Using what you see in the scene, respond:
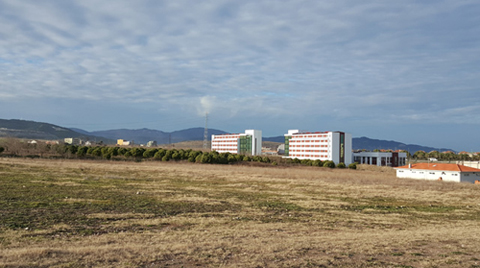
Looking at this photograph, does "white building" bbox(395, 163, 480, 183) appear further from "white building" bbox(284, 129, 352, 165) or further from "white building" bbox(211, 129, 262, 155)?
"white building" bbox(211, 129, 262, 155)

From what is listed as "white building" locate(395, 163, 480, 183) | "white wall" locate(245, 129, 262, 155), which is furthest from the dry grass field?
"white wall" locate(245, 129, 262, 155)

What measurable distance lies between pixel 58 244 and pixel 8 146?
8180cm

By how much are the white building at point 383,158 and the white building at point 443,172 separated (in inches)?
2118

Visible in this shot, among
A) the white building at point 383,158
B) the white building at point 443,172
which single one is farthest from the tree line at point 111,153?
the white building at point 383,158

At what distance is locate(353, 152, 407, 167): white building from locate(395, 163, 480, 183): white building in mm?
53797

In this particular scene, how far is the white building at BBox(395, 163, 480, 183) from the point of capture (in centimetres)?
5431

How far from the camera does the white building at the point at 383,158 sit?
371ft

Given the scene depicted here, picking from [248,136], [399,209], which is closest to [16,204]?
[399,209]

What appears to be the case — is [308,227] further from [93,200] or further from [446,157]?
[446,157]

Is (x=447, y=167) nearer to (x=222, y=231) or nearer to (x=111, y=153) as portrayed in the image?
(x=222, y=231)

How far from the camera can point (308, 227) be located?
56.3 feet

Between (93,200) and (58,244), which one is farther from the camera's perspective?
(93,200)

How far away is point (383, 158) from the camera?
372ft

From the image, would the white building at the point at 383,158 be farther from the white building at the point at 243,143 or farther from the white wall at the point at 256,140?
the white building at the point at 243,143
